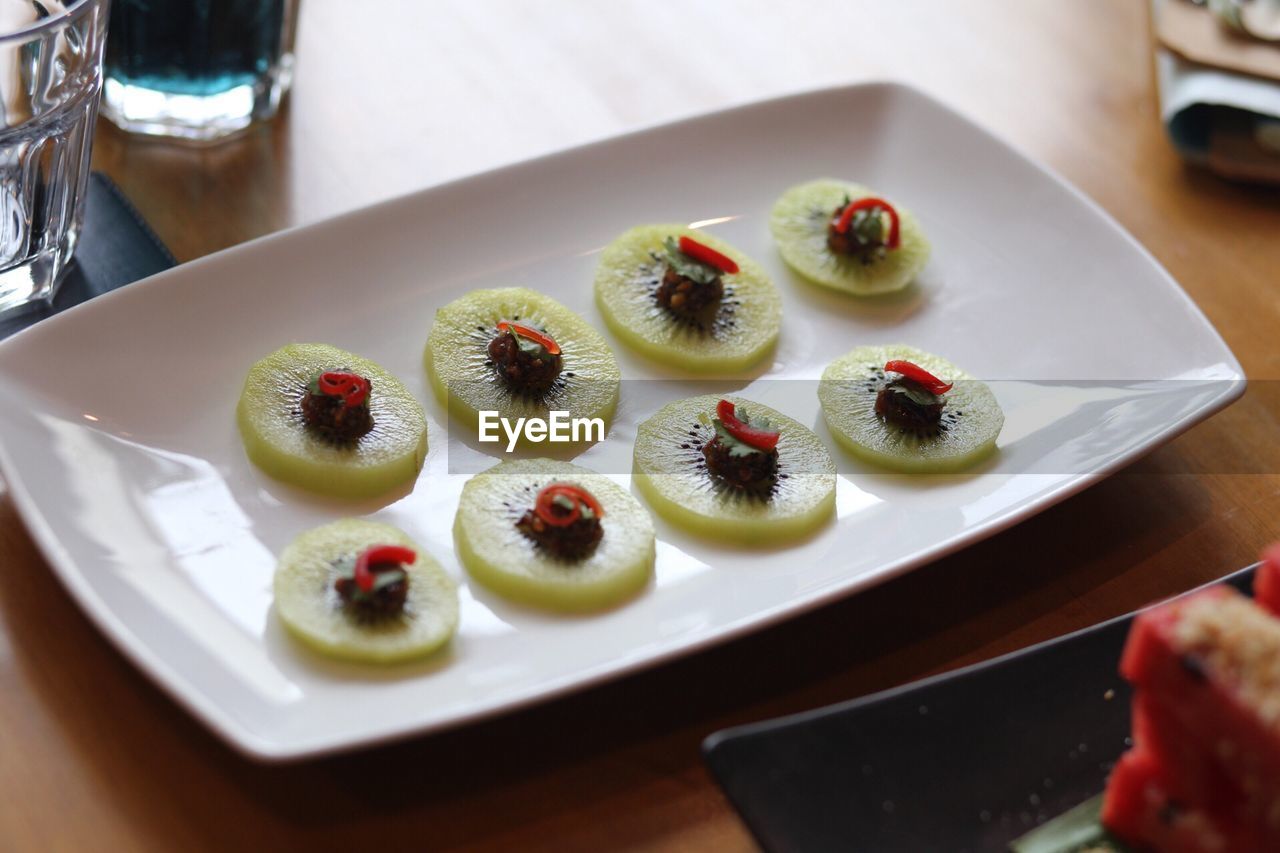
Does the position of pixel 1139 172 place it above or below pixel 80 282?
above

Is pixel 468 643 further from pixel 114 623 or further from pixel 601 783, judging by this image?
pixel 114 623

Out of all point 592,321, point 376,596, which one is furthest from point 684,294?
point 376,596

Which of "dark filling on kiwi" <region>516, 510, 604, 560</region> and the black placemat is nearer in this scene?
"dark filling on kiwi" <region>516, 510, 604, 560</region>

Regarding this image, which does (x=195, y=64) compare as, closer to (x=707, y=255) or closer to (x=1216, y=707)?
(x=707, y=255)

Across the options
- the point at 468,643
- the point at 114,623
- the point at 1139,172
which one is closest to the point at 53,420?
the point at 114,623

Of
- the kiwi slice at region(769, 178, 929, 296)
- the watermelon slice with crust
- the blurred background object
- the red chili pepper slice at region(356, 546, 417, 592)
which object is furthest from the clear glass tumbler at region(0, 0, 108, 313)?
the blurred background object

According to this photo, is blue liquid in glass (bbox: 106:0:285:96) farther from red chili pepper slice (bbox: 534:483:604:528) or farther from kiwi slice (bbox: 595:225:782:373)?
red chili pepper slice (bbox: 534:483:604:528)

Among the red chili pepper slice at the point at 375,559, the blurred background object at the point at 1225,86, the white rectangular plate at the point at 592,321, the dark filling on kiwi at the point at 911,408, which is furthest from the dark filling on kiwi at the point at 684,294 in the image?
the blurred background object at the point at 1225,86
